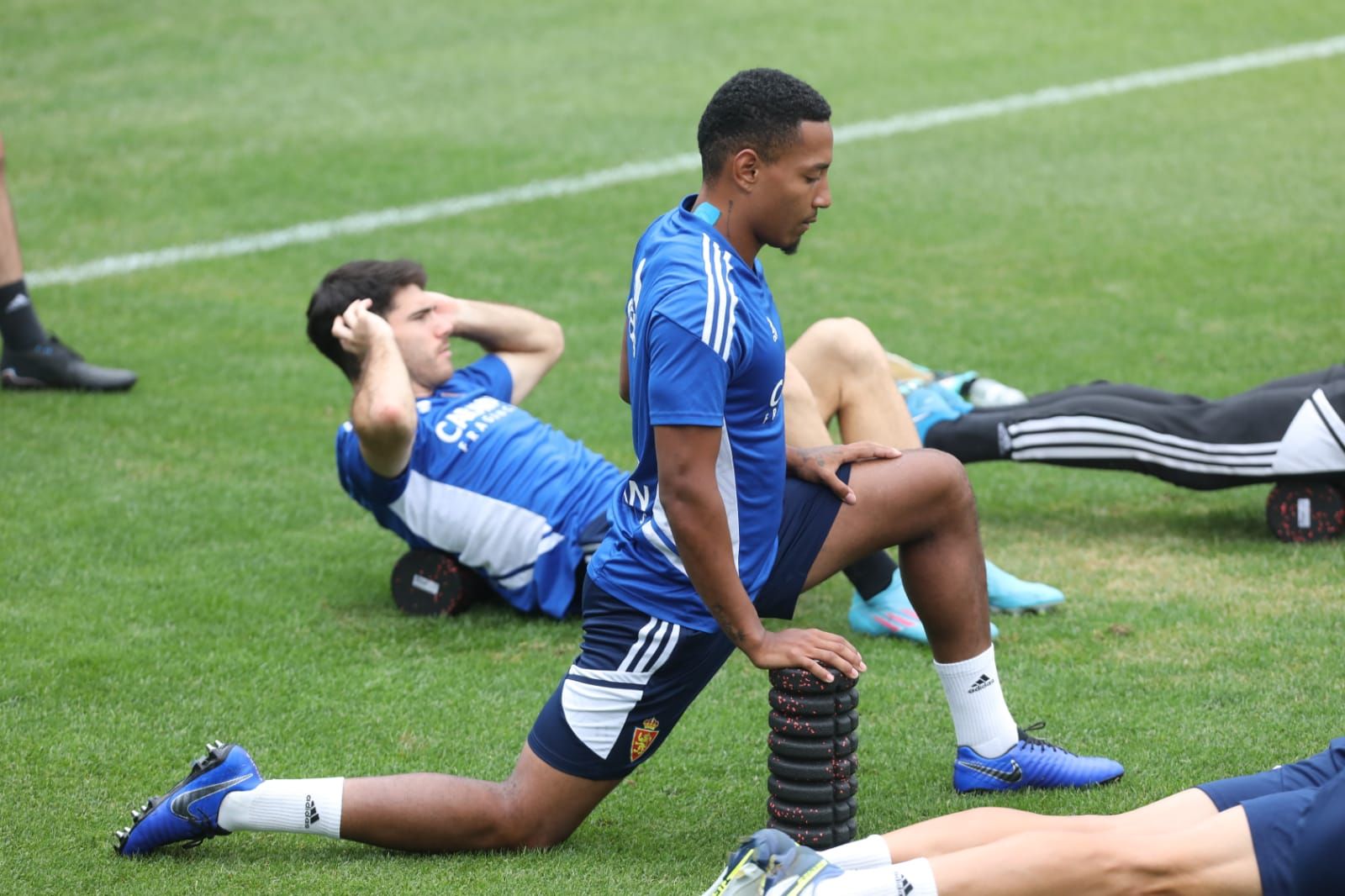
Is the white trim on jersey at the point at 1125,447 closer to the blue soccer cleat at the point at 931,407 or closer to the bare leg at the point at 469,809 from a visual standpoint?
the blue soccer cleat at the point at 931,407

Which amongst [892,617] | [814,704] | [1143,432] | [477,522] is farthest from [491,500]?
[1143,432]

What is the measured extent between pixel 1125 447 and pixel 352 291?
306 centimetres

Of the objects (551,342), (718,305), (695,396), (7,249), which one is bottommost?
(551,342)

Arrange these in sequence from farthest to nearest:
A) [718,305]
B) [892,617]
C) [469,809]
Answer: [892,617] → [469,809] → [718,305]

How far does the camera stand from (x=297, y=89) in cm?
1494

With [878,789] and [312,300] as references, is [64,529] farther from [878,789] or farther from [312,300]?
[878,789]

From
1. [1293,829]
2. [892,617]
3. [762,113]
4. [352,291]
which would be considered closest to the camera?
[1293,829]

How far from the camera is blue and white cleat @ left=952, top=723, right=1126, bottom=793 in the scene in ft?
15.0

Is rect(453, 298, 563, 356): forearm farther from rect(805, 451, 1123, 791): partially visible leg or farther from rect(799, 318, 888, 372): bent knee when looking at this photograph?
rect(805, 451, 1123, 791): partially visible leg

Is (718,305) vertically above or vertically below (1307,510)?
above

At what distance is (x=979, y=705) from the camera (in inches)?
180

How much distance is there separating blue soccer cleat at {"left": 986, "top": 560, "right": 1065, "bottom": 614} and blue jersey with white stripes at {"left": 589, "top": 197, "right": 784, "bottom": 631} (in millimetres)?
1923

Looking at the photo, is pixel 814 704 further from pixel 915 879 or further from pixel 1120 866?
pixel 1120 866

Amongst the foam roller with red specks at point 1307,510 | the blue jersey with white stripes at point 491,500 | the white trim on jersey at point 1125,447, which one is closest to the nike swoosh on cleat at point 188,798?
the blue jersey with white stripes at point 491,500
